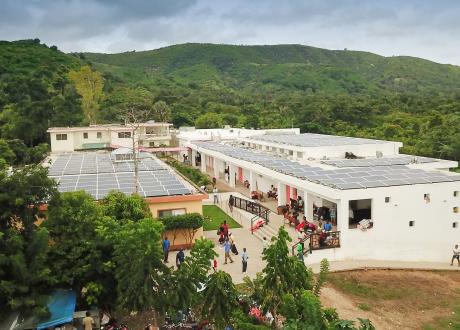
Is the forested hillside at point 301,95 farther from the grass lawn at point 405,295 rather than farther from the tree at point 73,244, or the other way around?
the tree at point 73,244

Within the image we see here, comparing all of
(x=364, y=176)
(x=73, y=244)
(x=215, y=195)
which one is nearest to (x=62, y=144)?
(x=215, y=195)

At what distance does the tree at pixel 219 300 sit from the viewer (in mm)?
12500

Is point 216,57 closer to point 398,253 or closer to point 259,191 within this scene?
point 259,191

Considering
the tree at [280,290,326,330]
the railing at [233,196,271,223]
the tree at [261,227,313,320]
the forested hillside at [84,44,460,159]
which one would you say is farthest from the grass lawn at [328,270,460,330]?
the forested hillside at [84,44,460,159]

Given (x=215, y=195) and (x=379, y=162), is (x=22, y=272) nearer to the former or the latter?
(x=215, y=195)

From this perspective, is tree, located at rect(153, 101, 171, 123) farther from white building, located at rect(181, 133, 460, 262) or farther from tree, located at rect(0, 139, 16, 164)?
white building, located at rect(181, 133, 460, 262)

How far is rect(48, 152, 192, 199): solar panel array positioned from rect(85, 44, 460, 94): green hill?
100188 mm

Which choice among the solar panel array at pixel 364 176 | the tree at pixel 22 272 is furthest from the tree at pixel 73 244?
the solar panel array at pixel 364 176

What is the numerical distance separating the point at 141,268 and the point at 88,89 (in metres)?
60.7

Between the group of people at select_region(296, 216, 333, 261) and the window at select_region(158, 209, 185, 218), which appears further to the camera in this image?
the window at select_region(158, 209, 185, 218)

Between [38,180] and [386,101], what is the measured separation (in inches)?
3143

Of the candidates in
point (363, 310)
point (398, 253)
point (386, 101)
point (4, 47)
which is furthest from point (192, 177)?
point (4, 47)

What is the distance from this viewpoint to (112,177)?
1062 inches

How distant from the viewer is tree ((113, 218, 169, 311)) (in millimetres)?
12180
